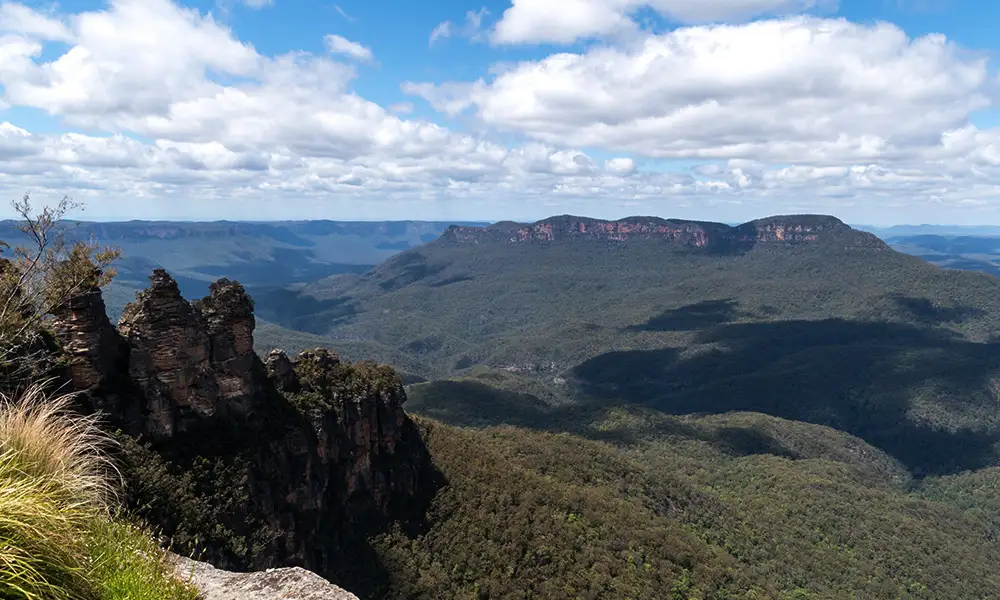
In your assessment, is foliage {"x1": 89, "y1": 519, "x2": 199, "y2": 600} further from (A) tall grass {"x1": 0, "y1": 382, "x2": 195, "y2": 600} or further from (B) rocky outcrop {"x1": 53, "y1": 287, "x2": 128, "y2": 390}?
(B) rocky outcrop {"x1": 53, "y1": 287, "x2": 128, "y2": 390}

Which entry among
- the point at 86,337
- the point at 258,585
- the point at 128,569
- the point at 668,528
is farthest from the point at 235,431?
the point at 668,528

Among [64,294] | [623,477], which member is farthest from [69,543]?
[623,477]

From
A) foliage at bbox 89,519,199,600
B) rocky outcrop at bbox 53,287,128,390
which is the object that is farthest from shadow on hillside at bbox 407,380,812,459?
foliage at bbox 89,519,199,600

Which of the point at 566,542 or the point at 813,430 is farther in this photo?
the point at 813,430

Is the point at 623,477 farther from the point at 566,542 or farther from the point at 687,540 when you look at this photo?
the point at 566,542

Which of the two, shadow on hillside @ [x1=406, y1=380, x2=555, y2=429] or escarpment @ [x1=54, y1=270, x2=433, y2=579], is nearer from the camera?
escarpment @ [x1=54, y1=270, x2=433, y2=579]

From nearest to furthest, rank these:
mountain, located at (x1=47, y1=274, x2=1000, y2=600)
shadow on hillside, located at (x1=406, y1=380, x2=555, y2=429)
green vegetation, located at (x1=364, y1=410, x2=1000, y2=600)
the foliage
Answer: the foliage
mountain, located at (x1=47, y1=274, x2=1000, y2=600)
green vegetation, located at (x1=364, y1=410, x2=1000, y2=600)
shadow on hillside, located at (x1=406, y1=380, x2=555, y2=429)
